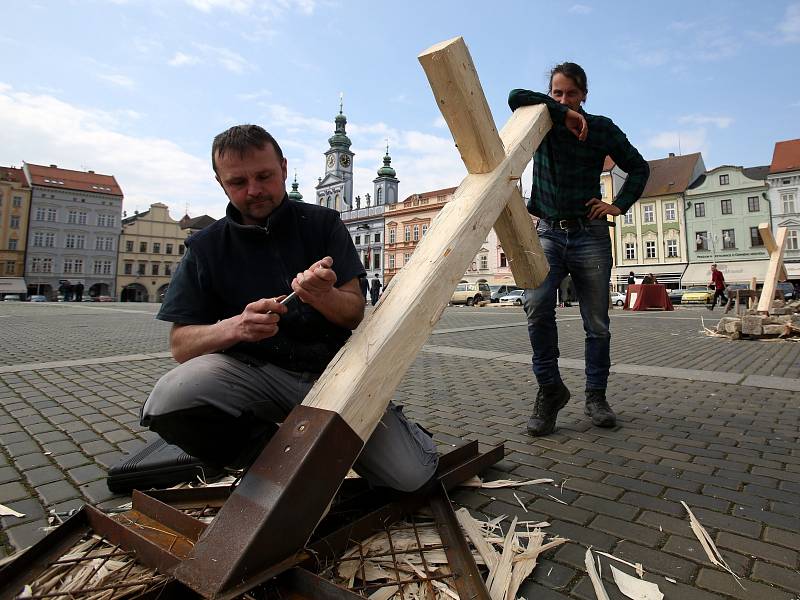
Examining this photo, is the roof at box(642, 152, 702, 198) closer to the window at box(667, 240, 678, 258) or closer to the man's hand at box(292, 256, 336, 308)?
the window at box(667, 240, 678, 258)

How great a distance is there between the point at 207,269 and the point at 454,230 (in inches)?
38.6

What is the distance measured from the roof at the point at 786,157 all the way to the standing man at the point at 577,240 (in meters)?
46.9

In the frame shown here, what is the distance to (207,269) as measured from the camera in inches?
70.0

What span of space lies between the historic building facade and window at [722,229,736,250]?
2675 inches

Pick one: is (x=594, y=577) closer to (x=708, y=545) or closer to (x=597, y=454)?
(x=708, y=545)

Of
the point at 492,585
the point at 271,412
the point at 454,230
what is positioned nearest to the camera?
the point at 492,585

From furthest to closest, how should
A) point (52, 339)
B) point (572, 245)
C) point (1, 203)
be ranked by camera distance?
point (1, 203), point (52, 339), point (572, 245)

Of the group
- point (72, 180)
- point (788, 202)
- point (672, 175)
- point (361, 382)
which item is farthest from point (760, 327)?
point (72, 180)

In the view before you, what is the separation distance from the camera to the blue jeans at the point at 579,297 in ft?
9.29

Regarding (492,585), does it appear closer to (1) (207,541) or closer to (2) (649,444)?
(1) (207,541)

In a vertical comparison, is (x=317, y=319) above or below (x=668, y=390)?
above

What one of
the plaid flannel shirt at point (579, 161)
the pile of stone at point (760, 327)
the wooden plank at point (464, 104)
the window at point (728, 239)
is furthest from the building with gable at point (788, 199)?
the wooden plank at point (464, 104)

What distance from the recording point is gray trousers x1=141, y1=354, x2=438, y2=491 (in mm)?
1495

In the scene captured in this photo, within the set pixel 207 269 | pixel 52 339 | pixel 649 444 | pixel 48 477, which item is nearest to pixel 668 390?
pixel 649 444
